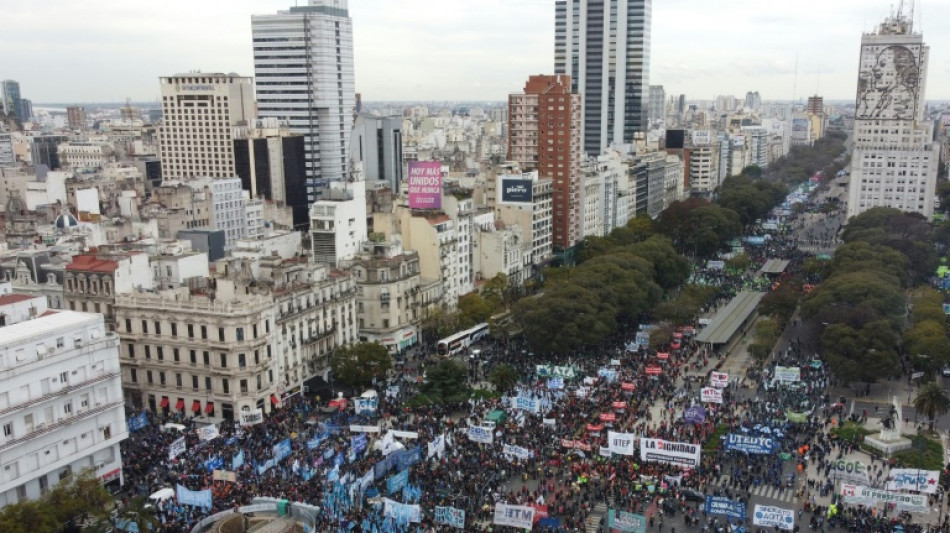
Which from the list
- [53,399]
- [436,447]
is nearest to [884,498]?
[436,447]

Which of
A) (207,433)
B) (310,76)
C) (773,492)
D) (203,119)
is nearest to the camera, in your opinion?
(773,492)

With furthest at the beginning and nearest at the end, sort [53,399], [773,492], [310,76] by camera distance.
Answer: [310,76] → [773,492] → [53,399]

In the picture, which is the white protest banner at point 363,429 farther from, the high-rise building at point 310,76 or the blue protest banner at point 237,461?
the high-rise building at point 310,76

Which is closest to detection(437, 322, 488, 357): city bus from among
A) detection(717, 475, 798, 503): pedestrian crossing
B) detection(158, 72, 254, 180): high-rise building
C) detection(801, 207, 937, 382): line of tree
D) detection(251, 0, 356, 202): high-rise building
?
detection(801, 207, 937, 382): line of tree

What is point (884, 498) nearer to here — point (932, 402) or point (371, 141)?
point (932, 402)

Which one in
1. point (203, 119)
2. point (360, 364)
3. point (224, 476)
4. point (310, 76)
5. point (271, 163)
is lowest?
point (224, 476)

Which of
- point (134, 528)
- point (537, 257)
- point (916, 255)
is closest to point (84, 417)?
point (134, 528)

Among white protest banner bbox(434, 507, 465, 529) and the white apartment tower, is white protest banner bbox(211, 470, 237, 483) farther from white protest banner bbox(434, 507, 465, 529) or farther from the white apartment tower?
white protest banner bbox(434, 507, 465, 529)
